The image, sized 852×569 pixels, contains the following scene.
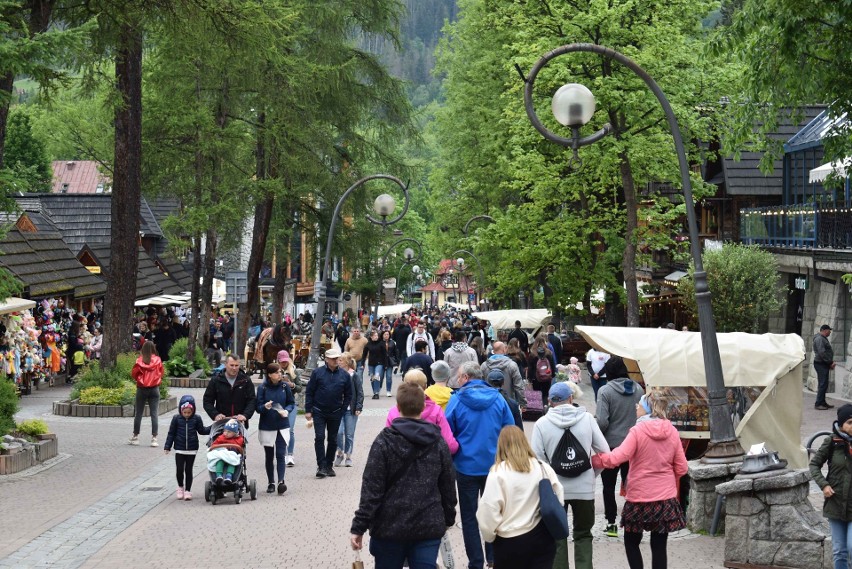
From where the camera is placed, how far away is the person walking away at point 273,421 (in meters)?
15.1

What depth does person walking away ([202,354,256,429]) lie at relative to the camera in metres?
14.9

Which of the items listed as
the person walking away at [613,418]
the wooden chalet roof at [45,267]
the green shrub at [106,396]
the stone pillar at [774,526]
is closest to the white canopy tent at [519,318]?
the wooden chalet roof at [45,267]

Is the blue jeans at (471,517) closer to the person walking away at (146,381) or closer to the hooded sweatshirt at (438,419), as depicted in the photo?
the hooded sweatshirt at (438,419)

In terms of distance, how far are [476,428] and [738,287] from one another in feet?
66.9

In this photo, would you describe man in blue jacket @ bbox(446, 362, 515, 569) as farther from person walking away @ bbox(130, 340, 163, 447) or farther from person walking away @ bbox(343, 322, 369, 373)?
person walking away @ bbox(343, 322, 369, 373)

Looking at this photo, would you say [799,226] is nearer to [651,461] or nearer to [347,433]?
[347,433]

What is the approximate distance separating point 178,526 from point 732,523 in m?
5.50

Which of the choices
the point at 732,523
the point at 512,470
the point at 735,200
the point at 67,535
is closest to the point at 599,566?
the point at 732,523

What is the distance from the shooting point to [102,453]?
1842 cm

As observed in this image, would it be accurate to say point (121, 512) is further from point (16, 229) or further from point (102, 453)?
point (16, 229)

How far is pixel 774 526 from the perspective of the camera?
10859 millimetres

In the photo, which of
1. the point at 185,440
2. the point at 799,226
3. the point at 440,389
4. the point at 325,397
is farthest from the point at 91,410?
the point at 799,226

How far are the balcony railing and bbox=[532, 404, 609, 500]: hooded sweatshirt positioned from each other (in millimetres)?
20623

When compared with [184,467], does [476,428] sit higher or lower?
higher
